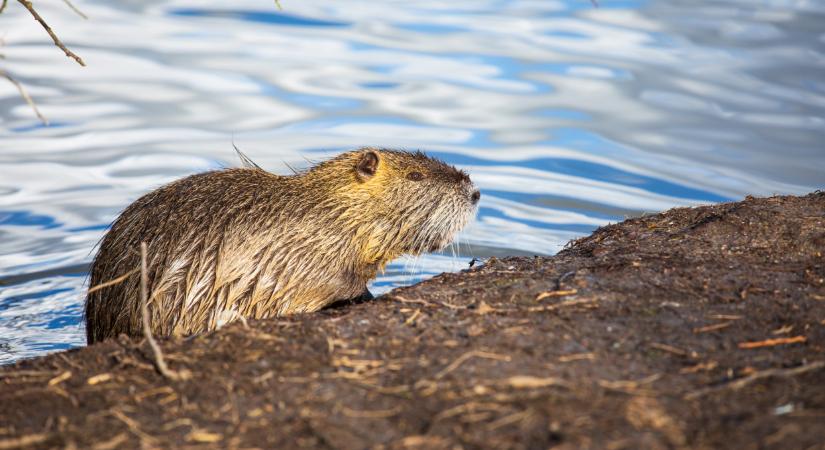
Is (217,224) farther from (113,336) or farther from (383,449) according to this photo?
(383,449)

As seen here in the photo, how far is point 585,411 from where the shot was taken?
2637mm

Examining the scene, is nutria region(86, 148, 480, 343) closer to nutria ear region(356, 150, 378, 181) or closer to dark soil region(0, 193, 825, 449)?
nutria ear region(356, 150, 378, 181)

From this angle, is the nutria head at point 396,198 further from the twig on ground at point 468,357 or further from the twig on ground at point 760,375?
the twig on ground at point 760,375

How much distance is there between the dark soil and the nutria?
0.74m

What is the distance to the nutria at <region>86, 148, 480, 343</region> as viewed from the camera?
438cm

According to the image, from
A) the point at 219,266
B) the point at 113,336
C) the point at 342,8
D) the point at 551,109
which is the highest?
the point at 342,8

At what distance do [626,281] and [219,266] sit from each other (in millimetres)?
1689

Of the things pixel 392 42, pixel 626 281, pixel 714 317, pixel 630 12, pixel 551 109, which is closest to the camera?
pixel 714 317

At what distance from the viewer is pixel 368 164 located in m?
5.08

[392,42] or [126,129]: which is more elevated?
[392,42]

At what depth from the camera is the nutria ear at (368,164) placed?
5059 mm

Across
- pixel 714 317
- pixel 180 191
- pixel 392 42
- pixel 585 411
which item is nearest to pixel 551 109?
pixel 392 42

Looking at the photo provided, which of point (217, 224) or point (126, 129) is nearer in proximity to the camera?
point (217, 224)

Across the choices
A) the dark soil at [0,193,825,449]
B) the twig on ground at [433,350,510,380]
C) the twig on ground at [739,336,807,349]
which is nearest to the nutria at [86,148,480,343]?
the dark soil at [0,193,825,449]
